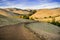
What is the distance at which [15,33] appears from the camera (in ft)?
44.5

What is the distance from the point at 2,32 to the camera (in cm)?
1324

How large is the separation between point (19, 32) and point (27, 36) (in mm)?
910

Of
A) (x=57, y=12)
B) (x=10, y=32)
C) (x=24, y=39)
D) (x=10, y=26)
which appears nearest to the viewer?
(x=24, y=39)

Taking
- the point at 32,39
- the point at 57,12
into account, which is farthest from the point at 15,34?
the point at 57,12

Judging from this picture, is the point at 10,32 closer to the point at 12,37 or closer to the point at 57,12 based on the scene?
the point at 12,37

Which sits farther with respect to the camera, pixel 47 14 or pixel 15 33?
pixel 47 14

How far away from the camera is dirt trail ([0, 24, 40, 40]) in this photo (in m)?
12.8

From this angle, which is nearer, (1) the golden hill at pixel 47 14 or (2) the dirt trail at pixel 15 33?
(2) the dirt trail at pixel 15 33

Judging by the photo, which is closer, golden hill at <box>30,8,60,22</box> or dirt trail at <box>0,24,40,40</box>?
dirt trail at <box>0,24,40,40</box>

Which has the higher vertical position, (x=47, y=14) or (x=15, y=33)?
(x=15, y=33)

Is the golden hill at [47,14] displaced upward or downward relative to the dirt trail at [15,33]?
downward

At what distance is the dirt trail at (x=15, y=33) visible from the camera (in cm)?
1278

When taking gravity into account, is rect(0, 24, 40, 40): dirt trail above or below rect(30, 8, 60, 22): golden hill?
above

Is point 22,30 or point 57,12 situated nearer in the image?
point 22,30
